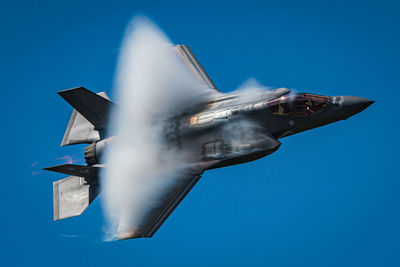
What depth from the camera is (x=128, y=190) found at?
19812mm

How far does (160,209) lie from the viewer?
60.6ft

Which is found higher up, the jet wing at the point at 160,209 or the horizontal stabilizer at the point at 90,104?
the horizontal stabilizer at the point at 90,104

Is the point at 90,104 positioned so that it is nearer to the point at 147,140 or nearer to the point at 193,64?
the point at 147,140

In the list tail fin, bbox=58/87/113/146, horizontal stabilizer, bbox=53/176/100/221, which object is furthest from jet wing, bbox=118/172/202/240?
tail fin, bbox=58/87/113/146

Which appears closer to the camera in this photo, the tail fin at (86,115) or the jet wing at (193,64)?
the tail fin at (86,115)

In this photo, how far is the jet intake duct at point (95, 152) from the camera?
67.5 feet

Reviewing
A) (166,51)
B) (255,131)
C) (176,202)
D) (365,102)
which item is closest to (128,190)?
(176,202)

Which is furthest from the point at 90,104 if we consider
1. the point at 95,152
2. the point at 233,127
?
the point at 233,127

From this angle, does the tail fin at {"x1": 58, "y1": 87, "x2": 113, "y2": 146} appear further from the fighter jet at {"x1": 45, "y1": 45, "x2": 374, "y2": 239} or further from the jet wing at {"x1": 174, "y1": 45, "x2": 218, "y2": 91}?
the jet wing at {"x1": 174, "y1": 45, "x2": 218, "y2": 91}

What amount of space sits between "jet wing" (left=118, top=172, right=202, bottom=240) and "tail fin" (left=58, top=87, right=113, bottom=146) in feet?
13.6

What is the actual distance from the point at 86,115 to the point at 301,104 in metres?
8.28

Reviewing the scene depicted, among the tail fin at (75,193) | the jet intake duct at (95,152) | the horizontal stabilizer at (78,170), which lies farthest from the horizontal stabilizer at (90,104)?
the tail fin at (75,193)

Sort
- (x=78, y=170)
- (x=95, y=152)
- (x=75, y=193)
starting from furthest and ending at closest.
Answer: (x=75, y=193) → (x=95, y=152) → (x=78, y=170)

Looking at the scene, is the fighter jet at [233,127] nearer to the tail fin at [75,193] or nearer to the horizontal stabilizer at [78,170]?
the horizontal stabilizer at [78,170]
